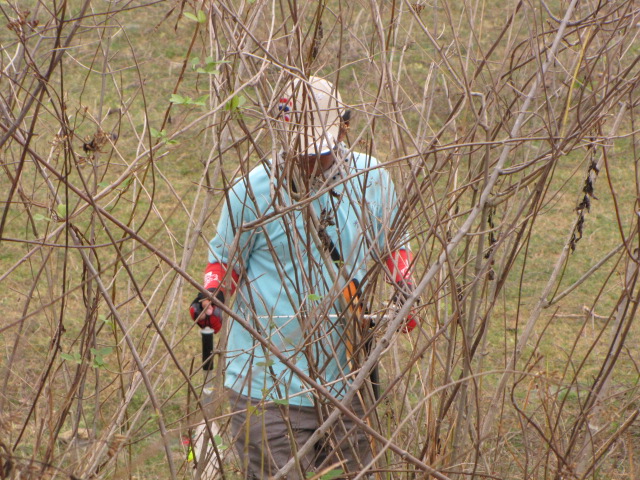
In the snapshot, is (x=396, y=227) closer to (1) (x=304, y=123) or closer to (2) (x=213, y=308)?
(1) (x=304, y=123)

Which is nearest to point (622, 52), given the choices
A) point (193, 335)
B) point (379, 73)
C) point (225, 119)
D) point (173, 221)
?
point (379, 73)

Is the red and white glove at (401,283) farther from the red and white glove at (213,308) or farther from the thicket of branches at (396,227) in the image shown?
the red and white glove at (213,308)

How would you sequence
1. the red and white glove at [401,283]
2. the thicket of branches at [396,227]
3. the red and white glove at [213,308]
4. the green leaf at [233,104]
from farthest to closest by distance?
the red and white glove at [213,308] < the red and white glove at [401,283] < the thicket of branches at [396,227] < the green leaf at [233,104]

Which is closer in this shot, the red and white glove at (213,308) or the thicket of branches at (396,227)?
the thicket of branches at (396,227)

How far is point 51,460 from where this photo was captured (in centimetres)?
165

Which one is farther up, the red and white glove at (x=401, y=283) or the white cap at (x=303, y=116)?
the white cap at (x=303, y=116)

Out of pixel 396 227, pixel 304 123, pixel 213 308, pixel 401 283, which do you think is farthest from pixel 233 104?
pixel 213 308

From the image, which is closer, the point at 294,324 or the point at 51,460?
the point at 51,460

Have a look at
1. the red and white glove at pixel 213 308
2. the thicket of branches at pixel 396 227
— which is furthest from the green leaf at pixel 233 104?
the red and white glove at pixel 213 308

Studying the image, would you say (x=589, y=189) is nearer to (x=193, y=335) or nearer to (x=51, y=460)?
(x=51, y=460)

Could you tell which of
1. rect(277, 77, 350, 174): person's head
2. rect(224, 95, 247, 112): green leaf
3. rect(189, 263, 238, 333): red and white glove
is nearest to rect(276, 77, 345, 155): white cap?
rect(277, 77, 350, 174): person's head

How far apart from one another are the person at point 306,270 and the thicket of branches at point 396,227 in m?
0.09

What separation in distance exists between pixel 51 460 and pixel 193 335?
14.0 ft

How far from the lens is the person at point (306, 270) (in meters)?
2.03
